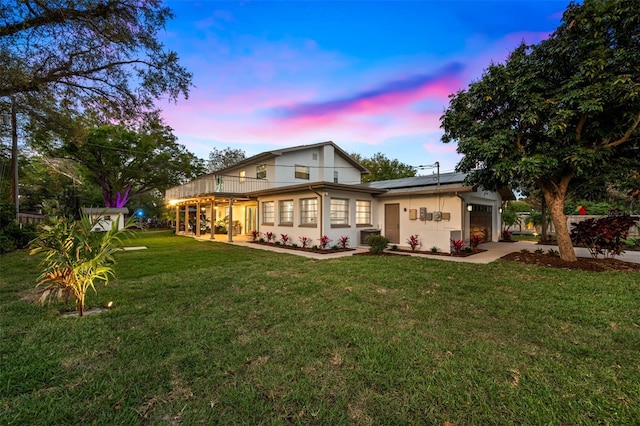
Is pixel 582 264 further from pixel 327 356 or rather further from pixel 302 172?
pixel 302 172

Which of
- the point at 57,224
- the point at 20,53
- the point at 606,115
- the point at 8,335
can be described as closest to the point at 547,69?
the point at 606,115

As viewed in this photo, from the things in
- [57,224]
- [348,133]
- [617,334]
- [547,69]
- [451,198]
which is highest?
[348,133]

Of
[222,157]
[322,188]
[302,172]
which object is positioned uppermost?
[222,157]

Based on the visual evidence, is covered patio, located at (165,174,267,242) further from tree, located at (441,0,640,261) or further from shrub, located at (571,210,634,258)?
shrub, located at (571,210,634,258)

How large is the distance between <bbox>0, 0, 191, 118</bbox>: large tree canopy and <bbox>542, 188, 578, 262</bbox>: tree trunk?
37.6ft

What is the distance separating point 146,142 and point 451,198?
2382 centimetres

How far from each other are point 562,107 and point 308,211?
8369 mm

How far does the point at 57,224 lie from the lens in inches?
143

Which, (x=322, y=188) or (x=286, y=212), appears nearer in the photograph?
(x=322, y=188)

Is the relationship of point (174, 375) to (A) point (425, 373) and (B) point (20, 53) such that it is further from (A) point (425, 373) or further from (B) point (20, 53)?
(B) point (20, 53)

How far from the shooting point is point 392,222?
39.8 feet

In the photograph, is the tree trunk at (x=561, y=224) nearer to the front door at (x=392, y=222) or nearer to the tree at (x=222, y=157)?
the front door at (x=392, y=222)

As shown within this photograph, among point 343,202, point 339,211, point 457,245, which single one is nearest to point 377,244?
point 339,211

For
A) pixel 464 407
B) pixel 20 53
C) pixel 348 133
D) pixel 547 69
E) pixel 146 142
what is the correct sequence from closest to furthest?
pixel 464 407, pixel 20 53, pixel 547 69, pixel 348 133, pixel 146 142
